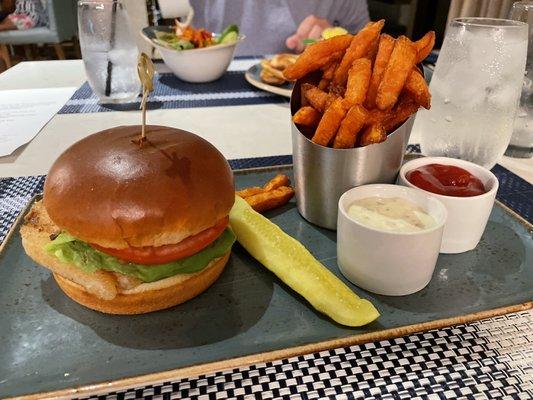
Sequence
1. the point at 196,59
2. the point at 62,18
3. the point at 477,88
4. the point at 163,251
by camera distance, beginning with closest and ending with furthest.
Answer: the point at 163,251
the point at 477,88
the point at 196,59
the point at 62,18

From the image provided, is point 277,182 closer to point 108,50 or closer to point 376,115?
point 376,115

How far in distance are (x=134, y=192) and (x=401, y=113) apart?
86cm

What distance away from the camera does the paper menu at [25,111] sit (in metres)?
2.16

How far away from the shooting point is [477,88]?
175 cm

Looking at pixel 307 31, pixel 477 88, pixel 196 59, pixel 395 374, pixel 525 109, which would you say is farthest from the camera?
pixel 307 31

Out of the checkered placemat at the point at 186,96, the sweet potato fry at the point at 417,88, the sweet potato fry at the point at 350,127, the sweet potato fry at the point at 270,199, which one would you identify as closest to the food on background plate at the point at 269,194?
the sweet potato fry at the point at 270,199

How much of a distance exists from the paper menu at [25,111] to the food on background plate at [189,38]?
70cm

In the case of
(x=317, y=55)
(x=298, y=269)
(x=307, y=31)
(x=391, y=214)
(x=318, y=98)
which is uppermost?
(x=317, y=55)

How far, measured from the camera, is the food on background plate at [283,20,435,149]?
1322 mm

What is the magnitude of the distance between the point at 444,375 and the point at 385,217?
432mm

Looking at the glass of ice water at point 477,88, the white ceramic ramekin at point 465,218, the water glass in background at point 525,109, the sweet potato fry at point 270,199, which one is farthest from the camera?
the water glass in background at point 525,109

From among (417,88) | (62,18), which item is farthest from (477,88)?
(62,18)

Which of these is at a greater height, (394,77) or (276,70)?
(394,77)

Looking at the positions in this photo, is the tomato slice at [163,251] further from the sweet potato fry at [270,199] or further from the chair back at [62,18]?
the chair back at [62,18]
